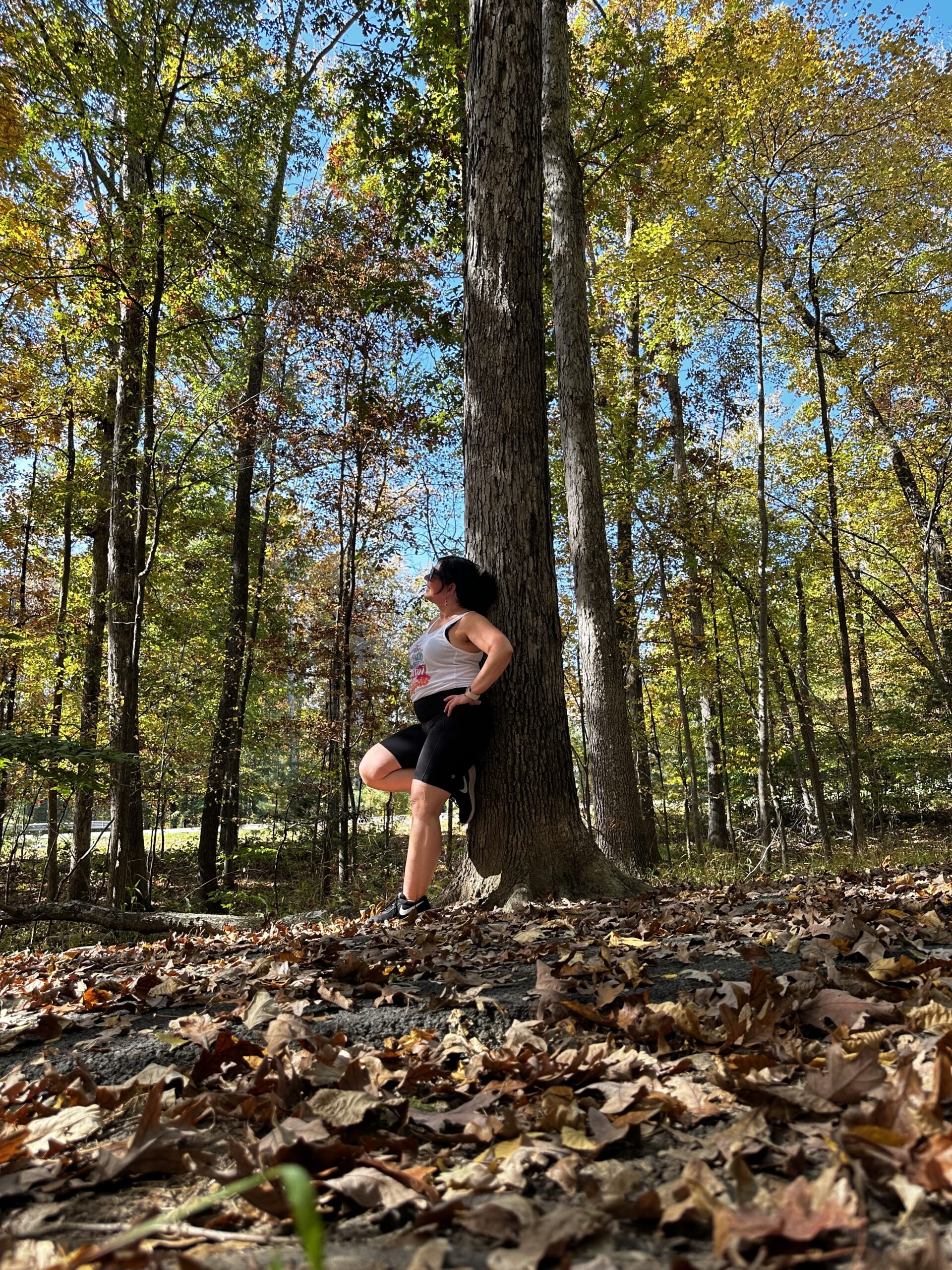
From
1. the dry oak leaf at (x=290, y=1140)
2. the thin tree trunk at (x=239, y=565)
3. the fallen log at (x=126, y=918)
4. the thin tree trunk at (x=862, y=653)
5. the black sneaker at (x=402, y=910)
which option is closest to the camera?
the dry oak leaf at (x=290, y=1140)

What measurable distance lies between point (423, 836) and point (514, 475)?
2.15 meters

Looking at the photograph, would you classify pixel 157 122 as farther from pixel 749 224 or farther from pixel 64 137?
pixel 749 224

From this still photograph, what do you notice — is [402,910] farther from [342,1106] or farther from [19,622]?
[19,622]

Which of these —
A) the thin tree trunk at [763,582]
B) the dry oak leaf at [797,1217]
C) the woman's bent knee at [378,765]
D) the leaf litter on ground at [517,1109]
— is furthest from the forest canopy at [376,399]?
the dry oak leaf at [797,1217]

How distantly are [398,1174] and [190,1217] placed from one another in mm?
337

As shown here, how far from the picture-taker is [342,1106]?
148 centimetres

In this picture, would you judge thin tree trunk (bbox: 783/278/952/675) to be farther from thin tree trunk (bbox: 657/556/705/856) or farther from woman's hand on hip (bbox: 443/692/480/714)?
woman's hand on hip (bbox: 443/692/480/714)

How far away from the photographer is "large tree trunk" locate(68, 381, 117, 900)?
10.7m

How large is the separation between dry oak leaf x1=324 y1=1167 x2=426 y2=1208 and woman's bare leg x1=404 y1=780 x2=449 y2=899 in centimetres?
267

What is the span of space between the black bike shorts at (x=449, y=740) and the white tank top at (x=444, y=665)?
0.04 meters

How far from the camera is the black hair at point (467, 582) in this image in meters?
4.15

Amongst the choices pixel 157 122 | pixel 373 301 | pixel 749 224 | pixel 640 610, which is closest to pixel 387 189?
pixel 373 301

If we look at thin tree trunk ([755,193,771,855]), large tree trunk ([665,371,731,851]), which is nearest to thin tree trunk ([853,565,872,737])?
large tree trunk ([665,371,731,851])

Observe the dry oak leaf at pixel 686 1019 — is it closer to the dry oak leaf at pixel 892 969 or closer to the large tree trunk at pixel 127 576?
the dry oak leaf at pixel 892 969
